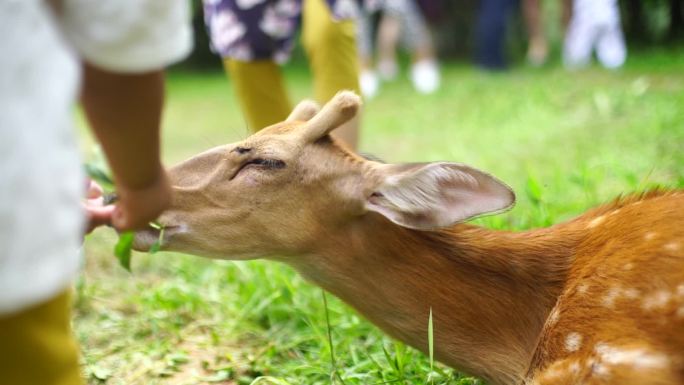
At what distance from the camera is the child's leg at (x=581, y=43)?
Answer: 12008 mm

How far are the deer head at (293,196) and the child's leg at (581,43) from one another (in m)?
9.37

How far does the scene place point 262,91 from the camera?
14.9ft

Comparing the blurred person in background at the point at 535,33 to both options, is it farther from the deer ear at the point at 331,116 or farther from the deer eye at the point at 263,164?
the deer eye at the point at 263,164

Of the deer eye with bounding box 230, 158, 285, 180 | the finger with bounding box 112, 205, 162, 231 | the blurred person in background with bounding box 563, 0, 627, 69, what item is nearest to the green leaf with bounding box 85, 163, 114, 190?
the deer eye with bounding box 230, 158, 285, 180

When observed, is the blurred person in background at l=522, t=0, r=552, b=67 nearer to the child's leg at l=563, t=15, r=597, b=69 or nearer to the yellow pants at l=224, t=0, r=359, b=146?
the child's leg at l=563, t=15, r=597, b=69

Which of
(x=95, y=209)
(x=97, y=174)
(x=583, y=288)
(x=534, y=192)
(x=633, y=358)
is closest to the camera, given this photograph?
(x=633, y=358)

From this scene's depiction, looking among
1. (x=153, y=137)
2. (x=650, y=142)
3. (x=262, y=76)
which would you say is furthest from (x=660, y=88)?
(x=153, y=137)

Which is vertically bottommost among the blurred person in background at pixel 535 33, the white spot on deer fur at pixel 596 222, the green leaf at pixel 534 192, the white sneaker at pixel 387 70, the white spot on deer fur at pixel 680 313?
the white sneaker at pixel 387 70

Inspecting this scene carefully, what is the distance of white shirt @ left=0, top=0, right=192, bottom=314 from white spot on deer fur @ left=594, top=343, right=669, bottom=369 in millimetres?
1404

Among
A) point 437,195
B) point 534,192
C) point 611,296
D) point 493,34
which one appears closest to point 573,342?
point 611,296

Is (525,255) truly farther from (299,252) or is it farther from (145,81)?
(145,81)

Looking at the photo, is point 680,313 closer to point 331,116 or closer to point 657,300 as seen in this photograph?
point 657,300

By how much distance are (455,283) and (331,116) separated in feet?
2.09

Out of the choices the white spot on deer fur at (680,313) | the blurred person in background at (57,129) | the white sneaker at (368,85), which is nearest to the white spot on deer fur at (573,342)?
the white spot on deer fur at (680,313)
